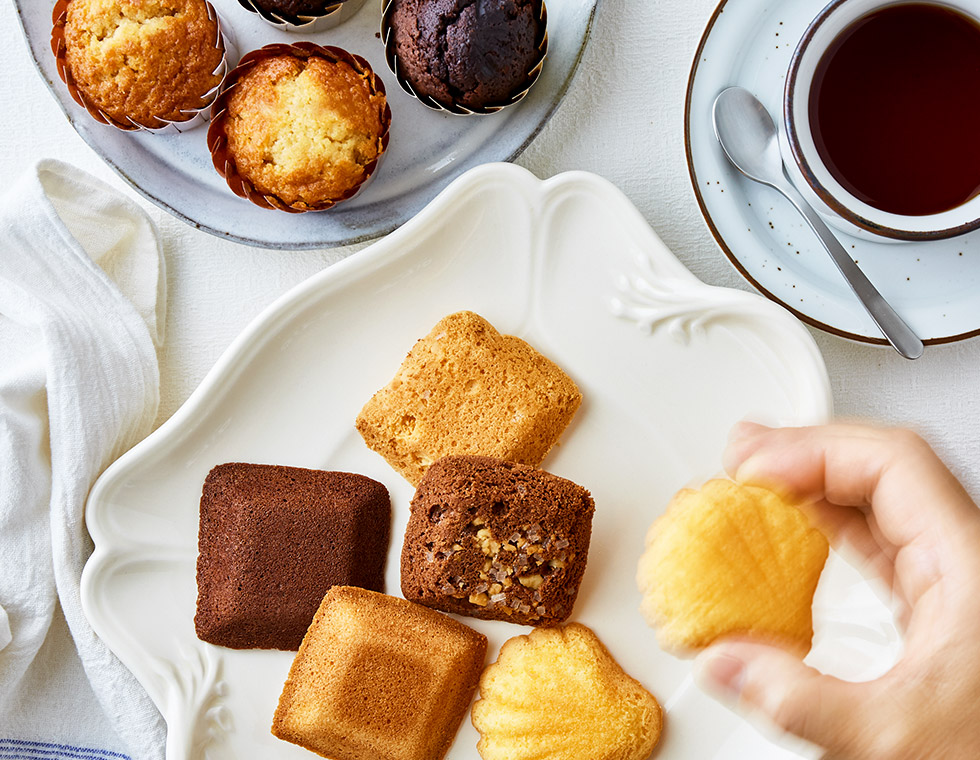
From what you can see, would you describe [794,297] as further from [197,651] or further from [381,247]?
[197,651]

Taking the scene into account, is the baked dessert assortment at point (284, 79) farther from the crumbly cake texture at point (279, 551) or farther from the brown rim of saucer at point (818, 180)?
the crumbly cake texture at point (279, 551)

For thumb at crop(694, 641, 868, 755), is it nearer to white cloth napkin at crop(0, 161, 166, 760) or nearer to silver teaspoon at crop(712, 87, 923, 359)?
silver teaspoon at crop(712, 87, 923, 359)

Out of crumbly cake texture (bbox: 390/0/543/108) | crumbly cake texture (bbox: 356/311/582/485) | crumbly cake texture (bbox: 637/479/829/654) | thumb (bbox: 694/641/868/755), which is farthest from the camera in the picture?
crumbly cake texture (bbox: 356/311/582/485)

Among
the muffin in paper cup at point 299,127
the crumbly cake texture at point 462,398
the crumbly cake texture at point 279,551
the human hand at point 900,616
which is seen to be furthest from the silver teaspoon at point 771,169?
the crumbly cake texture at point 279,551

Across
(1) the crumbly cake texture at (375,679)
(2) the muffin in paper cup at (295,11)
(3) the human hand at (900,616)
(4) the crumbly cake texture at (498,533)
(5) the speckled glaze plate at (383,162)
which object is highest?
(2) the muffin in paper cup at (295,11)

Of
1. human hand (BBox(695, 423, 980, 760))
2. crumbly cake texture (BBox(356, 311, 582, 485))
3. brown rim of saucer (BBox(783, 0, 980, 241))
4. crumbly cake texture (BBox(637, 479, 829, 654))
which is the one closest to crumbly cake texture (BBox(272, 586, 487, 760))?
crumbly cake texture (BBox(356, 311, 582, 485))

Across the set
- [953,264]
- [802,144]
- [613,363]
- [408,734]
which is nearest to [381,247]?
[613,363]
